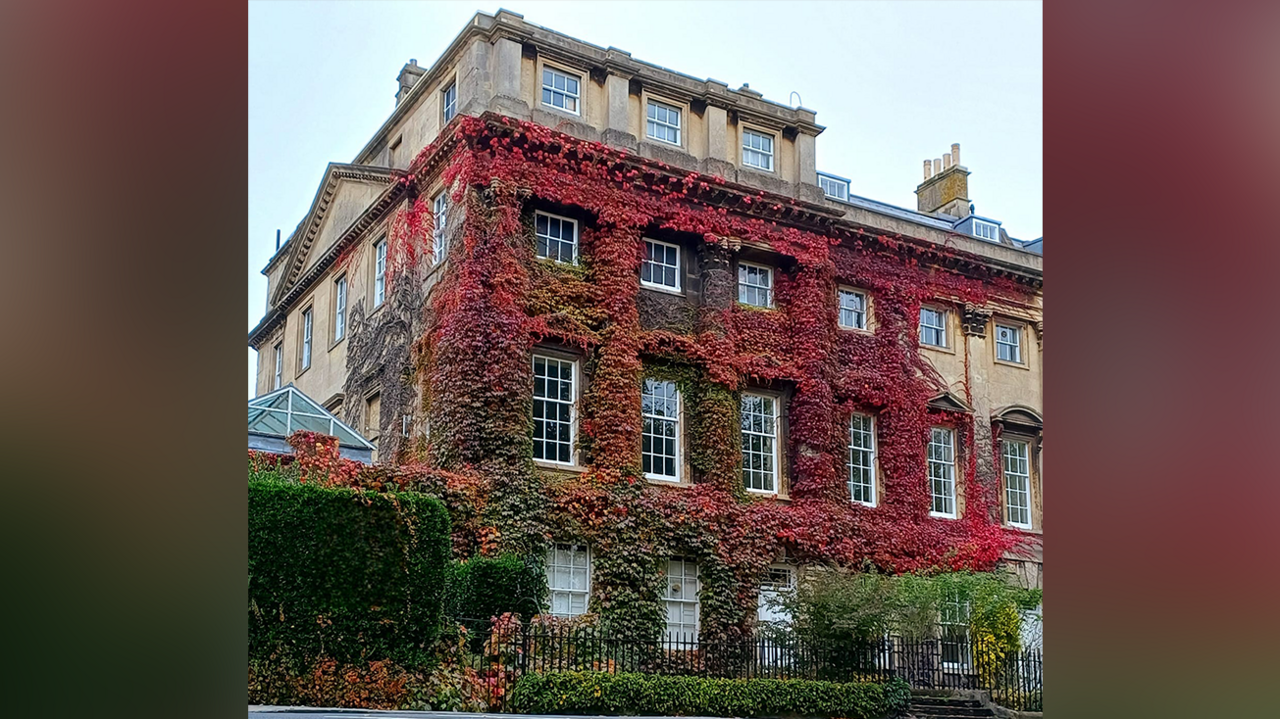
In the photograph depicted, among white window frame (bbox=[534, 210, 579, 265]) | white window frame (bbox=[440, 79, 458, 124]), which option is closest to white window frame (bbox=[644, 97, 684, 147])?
white window frame (bbox=[534, 210, 579, 265])

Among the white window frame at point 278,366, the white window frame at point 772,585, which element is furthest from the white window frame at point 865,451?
the white window frame at point 278,366

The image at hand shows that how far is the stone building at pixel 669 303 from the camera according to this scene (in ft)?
51.2

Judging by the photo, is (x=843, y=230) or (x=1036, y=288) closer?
(x=843, y=230)

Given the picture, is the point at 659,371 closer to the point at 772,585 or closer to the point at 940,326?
the point at 772,585

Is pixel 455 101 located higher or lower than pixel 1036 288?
higher

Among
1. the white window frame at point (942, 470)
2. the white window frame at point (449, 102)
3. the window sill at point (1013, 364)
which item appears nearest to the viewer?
the white window frame at point (449, 102)

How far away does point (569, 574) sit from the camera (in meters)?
14.8

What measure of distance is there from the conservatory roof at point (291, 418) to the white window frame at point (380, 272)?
2276mm

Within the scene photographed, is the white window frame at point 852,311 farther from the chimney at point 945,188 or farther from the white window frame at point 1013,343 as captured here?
the chimney at point 945,188
